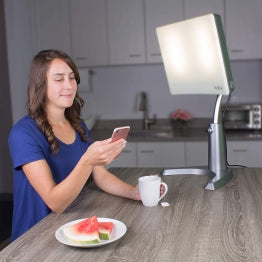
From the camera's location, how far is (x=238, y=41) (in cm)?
377

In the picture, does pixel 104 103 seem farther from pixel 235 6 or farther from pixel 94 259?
pixel 94 259

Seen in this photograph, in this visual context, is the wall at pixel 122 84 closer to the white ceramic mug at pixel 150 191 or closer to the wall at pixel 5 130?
the wall at pixel 5 130

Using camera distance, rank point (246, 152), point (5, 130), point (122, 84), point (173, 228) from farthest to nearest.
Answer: point (5, 130), point (122, 84), point (246, 152), point (173, 228)

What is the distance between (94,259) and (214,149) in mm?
868

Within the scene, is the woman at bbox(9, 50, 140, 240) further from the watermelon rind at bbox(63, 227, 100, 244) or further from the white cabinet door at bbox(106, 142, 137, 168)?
the white cabinet door at bbox(106, 142, 137, 168)

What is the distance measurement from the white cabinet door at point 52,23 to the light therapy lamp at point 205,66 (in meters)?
2.34

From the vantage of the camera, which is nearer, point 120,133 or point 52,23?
point 120,133

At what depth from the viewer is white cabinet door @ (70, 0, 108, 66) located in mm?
3971

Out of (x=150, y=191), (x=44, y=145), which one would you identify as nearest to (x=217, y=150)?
(x=150, y=191)

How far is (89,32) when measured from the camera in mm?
4016

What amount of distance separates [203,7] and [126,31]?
0.68 m

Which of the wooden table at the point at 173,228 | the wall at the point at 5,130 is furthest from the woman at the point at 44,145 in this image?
the wall at the point at 5,130

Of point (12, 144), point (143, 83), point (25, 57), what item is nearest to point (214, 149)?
point (12, 144)

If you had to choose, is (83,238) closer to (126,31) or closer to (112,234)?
(112,234)
